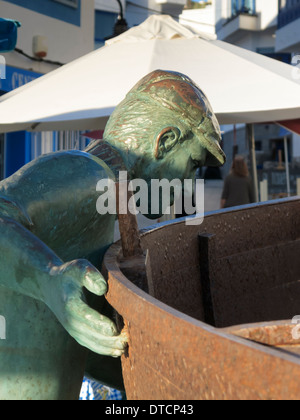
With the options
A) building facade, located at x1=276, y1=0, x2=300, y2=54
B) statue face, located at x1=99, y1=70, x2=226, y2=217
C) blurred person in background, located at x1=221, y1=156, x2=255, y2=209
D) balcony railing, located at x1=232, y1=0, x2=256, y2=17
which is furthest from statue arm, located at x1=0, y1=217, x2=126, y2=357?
balcony railing, located at x1=232, y1=0, x2=256, y2=17

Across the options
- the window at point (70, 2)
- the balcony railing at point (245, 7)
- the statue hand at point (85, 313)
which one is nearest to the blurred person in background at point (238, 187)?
the window at point (70, 2)

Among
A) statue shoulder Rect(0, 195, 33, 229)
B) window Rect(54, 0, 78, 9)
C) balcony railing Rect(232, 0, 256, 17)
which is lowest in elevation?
statue shoulder Rect(0, 195, 33, 229)

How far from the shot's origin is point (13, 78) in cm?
838

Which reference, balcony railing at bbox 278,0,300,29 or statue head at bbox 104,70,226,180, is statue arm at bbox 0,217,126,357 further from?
balcony railing at bbox 278,0,300,29

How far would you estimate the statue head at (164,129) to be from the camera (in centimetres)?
146

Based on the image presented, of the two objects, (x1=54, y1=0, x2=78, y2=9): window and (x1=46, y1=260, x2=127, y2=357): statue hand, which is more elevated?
(x1=54, y1=0, x2=78, y2=9): window

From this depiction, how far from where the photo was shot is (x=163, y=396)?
0.90 meters

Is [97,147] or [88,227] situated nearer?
[88,227]

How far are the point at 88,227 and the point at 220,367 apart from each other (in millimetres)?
613

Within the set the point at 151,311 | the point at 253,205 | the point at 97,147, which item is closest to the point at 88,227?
the point at 97,147

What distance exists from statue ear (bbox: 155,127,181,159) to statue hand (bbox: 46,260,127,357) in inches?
21.3

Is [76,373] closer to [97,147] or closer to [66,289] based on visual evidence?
[66,289]

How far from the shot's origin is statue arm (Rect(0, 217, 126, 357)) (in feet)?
3.11

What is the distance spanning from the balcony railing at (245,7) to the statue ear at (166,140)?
27.7 m
